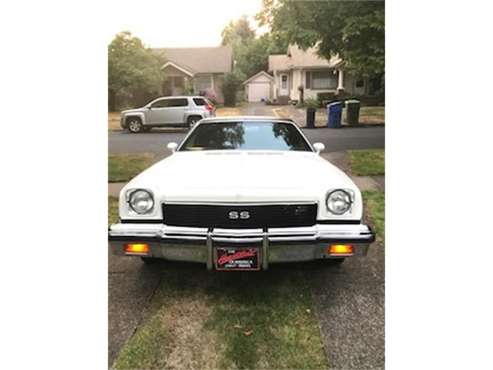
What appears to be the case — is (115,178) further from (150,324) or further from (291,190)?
(291,190)

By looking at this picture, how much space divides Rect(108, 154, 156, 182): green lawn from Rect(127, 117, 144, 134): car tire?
0.57 ft

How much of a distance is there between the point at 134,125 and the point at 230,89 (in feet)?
2.43

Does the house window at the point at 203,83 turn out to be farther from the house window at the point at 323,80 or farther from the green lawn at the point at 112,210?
the green lawn at the point at 112,210

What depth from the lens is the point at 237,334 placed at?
85.9 inches

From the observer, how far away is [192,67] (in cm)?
278

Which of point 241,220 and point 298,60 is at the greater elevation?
point 298,60

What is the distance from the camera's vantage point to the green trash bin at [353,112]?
283 centimetres

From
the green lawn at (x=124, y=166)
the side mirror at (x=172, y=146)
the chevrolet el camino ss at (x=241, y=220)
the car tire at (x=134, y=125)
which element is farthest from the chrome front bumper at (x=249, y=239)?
the side mirror at (x=172, y=146)

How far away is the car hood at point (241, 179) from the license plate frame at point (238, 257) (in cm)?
27

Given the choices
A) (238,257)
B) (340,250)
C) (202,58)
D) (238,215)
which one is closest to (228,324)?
Answer: (238,257)

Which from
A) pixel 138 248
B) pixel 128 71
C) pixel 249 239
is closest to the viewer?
pixel 249 239

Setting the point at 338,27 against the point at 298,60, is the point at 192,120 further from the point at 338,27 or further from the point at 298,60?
the point at 338,27
